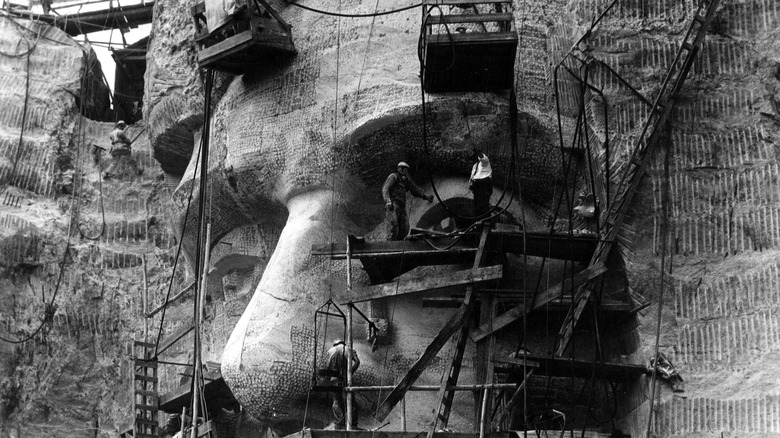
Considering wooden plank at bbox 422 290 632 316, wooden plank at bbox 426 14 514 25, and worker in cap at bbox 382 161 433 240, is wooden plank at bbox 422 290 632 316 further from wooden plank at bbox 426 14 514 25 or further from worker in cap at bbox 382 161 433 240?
wooden plank at bbox 426 14 514 25

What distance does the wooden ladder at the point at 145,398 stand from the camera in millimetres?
23547

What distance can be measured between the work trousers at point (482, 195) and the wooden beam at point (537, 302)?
121 centimetres

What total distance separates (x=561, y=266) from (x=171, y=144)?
644 centimetres

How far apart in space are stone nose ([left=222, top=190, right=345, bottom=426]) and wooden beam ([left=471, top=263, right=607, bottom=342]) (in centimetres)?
214

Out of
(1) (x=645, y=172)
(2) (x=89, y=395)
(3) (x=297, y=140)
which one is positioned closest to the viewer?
(1) (x=645, y=172)

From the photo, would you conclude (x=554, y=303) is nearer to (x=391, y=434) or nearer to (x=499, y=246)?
(x=499, y=246)

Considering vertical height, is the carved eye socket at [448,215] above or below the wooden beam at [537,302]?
above

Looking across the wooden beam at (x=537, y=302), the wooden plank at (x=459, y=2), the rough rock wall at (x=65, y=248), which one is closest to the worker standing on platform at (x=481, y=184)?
the wooden beam at (x=537, y=302)

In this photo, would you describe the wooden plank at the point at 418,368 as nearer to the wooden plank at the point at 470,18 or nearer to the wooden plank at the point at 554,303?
the wooden plank at the point at 554,303

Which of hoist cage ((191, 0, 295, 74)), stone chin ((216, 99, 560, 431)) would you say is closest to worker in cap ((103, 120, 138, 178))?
hoist cage ((191, 0, 295, 74))

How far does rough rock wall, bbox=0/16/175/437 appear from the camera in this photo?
82.1 ft

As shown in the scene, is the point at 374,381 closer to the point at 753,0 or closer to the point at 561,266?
the point at 561,266

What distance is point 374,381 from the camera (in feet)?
69.8

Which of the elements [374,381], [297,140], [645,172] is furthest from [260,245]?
[645,172]
